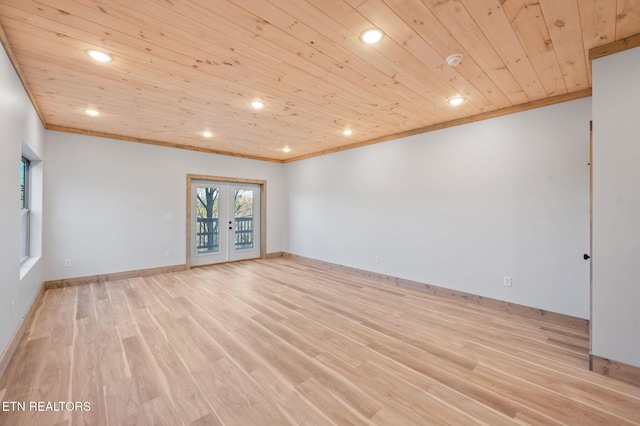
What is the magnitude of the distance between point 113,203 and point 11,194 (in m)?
2.58

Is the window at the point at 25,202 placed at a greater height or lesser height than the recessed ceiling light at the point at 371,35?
lesser

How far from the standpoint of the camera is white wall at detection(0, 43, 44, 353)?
210 centimetres

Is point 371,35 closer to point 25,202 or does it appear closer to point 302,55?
point 302,55

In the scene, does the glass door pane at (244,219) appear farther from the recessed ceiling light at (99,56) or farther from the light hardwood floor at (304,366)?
the recessed ceiling light at (99,56)

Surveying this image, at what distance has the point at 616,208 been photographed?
208 centimetres

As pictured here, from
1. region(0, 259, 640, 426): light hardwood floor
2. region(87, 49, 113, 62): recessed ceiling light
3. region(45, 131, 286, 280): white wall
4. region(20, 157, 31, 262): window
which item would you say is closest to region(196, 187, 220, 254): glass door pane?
region(45, 131, 286, 280): white wall

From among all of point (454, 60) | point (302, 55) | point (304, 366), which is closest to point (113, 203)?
point (302, 55)

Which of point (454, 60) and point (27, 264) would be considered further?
point (27, 264)

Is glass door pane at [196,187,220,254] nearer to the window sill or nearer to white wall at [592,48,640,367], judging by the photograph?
the window sill

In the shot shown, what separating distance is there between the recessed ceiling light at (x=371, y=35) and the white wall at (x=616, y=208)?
185cm

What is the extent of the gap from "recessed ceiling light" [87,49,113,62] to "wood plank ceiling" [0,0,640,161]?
0.06 metres

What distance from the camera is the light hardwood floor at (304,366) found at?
5.57ft

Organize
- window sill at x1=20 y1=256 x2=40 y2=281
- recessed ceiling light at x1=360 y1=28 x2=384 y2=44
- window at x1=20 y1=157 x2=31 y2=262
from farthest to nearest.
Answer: window at x1=20 y1=157 x2=31 y2=262 → window sill at x1=20 y1=256 x2=40 y2=281 → recessed ceiling light at x1=360 y1=28 x2=384 y2=44

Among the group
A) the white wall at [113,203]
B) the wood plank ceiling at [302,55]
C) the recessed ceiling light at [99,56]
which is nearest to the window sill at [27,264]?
the white wall at [113,203]
